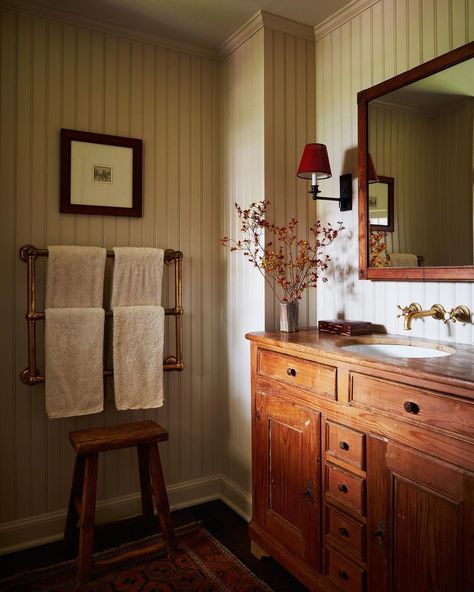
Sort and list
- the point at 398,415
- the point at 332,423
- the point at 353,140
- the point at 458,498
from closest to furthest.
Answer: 1. the point at 458,498
2. the point at 398,415
3. the point at 332,423
4. the point at 353,140

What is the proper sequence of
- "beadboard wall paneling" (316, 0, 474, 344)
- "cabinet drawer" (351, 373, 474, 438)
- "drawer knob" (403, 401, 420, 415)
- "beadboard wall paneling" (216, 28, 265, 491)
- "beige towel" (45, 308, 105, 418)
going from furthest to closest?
1. "beadboard wall paneling" (216, 28, 265, 491)
2. "beige towel" (45, 308, 105, 418)
3. "beadboard wall paneling" (316, 0, 474, 344)
4. "drawer knob" (403, 401, 420, 415)
5. "cabinet drawer" (351, 373, 474, 438)

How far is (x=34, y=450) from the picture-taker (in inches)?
86.2

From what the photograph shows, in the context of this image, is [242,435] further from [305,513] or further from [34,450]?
[34,450]

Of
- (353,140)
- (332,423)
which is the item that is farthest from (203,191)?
(332,423)

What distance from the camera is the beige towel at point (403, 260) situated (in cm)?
188

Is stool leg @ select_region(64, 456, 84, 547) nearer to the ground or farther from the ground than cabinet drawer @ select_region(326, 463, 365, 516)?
nearer to the ground

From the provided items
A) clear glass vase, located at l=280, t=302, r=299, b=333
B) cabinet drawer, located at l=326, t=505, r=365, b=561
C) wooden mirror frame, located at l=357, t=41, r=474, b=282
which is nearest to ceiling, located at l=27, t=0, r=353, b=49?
wooden mirror frame, located at l=357, t=41, r=474, b=282

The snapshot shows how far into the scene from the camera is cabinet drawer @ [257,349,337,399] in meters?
1.65

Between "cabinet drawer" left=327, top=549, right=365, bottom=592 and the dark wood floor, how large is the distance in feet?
0.95

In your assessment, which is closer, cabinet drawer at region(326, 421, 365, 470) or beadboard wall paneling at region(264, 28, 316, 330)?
cabinet drawer at region(326, 421, 365, 470)

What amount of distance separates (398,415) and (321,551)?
654mm

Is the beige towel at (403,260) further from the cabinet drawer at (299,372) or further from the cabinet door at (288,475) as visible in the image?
the cabinet door at (288,475)

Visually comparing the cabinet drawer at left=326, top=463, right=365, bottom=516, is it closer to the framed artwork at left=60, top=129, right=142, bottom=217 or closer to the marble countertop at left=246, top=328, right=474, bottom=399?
the marble countertop at left=246, top=328, right=474, bottom=399

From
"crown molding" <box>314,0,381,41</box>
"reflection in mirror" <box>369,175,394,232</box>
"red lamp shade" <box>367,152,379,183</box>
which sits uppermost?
"crown molding" <box>314,0,381,41</box>
